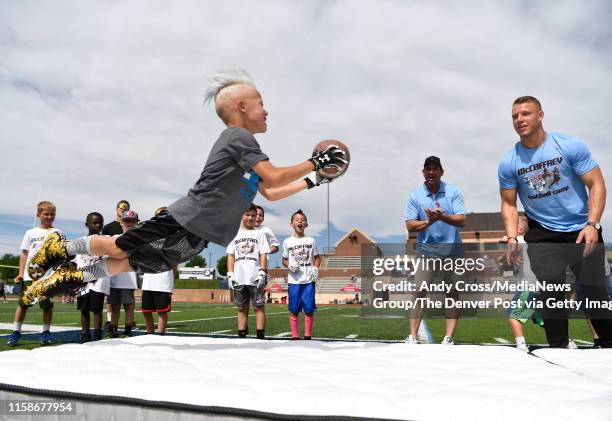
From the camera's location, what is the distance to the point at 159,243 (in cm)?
313

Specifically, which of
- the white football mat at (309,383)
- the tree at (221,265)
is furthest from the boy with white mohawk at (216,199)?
the tree at (221,265)

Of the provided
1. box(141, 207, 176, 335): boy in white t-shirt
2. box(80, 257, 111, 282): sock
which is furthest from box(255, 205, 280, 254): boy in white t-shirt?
box(80, 257, 111, 282): sock

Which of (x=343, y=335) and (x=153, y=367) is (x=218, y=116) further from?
(x=343, y=335)

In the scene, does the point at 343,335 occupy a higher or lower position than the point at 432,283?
lower

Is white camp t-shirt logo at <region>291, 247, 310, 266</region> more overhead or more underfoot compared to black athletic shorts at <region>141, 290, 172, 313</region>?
more overhead

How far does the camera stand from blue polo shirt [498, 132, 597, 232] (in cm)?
346

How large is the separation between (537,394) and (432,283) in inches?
122

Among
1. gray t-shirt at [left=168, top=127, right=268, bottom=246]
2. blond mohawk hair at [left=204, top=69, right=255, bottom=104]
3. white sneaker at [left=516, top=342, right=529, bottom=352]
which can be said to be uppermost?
blond mohawk hair at [left=204, top=69, right=255, bottom=104]

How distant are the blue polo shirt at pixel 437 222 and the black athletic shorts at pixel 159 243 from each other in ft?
8.42

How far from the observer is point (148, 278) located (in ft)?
21.7

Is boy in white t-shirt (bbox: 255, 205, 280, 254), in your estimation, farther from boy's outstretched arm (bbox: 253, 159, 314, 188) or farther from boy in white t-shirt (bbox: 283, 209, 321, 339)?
boy's outstretched arm (bbox: 253, 159, 314, 188)

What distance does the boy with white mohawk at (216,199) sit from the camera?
2.99 m

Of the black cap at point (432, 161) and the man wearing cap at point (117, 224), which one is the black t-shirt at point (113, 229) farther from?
the black cap at point (432, 161)

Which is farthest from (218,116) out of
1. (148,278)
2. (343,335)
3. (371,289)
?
(343,335)
